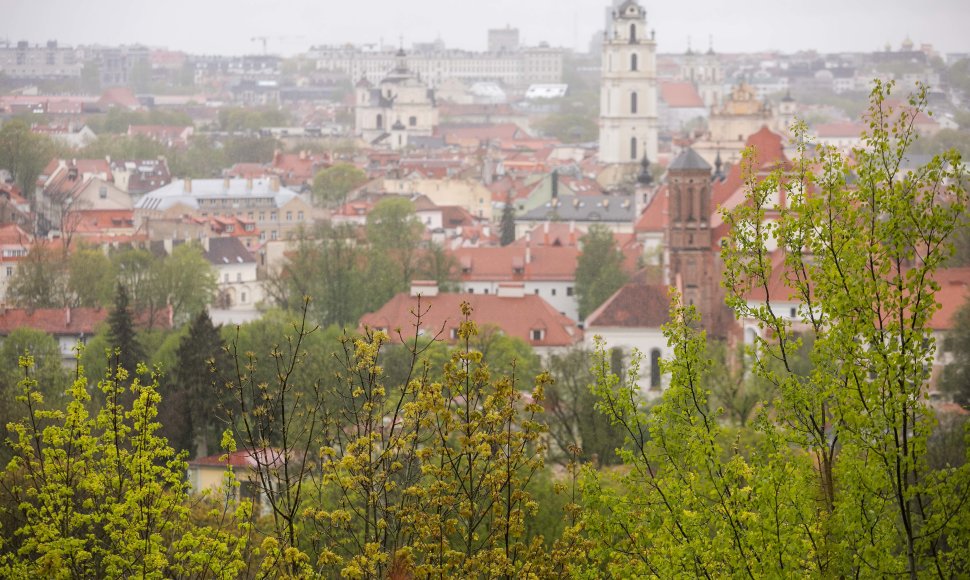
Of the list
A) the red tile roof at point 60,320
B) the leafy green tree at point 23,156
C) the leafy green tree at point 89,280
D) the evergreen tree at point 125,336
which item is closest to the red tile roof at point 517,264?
the leafy green tree at point 89,280

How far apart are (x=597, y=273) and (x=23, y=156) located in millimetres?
40157

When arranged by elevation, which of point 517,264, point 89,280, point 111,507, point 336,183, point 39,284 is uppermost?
point 336,183

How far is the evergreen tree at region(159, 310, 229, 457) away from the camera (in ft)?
98.7

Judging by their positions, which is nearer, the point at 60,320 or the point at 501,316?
the point at 501,316

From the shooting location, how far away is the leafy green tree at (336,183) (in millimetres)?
84688

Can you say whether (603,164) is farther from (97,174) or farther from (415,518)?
(415,518)

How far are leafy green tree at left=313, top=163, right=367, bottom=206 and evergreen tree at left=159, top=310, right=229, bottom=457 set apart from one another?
162 ft

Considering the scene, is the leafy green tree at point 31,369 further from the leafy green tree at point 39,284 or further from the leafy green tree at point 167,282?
the leafy green tree at point 39,284

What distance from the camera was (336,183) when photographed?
281ft

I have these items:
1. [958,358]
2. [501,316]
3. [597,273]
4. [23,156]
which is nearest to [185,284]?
[501,316]

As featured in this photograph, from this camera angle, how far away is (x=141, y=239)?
60.9m

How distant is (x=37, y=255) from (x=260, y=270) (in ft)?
24.0

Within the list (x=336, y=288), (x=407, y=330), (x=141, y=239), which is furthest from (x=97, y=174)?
(x=407, y=330)

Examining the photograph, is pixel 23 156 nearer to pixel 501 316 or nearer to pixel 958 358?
pixel 501 316
